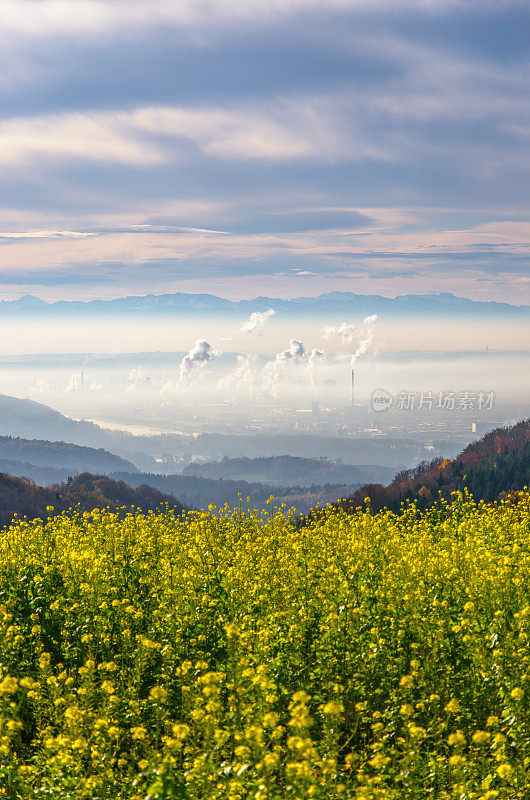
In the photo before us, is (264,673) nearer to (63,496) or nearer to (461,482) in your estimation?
Answer: (461,482)

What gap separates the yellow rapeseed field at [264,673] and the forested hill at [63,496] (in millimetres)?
101072

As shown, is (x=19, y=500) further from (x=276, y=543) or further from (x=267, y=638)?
(x=267, y=638)

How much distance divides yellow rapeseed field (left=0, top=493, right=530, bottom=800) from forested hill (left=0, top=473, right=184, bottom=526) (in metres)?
101

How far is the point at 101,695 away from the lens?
32.3 ft

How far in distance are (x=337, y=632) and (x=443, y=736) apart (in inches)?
85.0

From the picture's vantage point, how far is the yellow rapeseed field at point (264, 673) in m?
7.42

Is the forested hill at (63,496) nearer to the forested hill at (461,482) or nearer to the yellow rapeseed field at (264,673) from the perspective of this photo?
the forested hill at (461,482)

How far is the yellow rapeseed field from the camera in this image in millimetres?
7418

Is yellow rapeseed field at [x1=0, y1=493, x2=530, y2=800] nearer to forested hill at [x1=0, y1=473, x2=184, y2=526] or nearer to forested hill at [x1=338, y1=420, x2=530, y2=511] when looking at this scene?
forested hill at [x1=338, y1=420, x2=530, y2=511]

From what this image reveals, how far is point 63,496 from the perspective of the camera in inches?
5138

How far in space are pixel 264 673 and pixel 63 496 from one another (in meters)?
128

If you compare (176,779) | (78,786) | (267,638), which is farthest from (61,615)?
(176,779)

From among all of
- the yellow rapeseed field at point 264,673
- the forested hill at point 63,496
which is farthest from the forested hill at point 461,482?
the yellow rapeseed field at point 264,673

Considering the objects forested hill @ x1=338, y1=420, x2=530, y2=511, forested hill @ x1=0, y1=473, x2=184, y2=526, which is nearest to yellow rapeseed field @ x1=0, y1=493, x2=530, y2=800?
forested hill @ x1=338, y1=420, x2=530, y2=511
